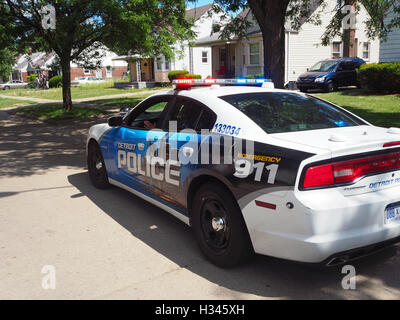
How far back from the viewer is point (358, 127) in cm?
405

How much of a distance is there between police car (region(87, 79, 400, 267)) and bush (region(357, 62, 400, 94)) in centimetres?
1373

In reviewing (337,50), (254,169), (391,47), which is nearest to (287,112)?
(254,169)

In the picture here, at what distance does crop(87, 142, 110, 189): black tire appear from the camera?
6.20 meters

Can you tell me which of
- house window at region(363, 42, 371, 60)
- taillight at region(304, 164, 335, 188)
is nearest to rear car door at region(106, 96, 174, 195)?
taillight at region(304, 164, 335, 188)

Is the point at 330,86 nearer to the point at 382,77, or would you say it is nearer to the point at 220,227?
the point at 382,77

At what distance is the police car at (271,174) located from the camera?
307 centimetres

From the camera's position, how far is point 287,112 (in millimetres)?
4137

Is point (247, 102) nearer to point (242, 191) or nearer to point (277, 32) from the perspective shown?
point (242, 191)

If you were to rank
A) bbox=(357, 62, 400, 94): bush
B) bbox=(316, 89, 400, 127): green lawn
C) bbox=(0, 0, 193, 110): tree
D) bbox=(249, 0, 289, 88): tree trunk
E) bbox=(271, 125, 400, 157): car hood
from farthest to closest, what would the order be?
bbox=(357, 62, 400, 94): bush → bbox=(0, 0, 193, 110): tree → bbox=(316, 89, 400, 127): green lawn → bbox=(249, 0, 289, 88): tree trunk → bbox=(271, 125, 400, 157): car hood

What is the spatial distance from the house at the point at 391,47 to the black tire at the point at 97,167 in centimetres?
1772

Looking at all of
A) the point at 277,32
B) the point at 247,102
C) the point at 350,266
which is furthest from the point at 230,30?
the point at 350,266

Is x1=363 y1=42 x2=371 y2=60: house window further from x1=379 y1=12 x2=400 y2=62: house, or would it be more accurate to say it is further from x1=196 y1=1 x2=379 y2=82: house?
Answer: x1=379 y1=12 x2=400 y2=62: house

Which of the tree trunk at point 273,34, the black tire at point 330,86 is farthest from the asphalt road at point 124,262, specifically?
the black tire at point 330,86

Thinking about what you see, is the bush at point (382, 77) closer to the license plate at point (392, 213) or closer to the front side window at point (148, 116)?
the front side window at point (148, 116)
